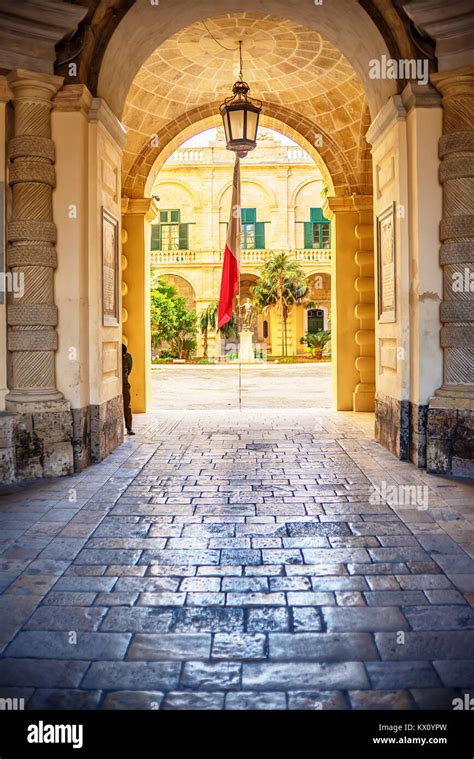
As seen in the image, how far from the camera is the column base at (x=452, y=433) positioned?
6297 mm

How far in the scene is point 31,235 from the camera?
→ 6273 mm

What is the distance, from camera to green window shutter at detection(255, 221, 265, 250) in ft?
124

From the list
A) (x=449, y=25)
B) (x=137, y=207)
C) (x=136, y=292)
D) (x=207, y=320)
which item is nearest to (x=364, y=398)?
(x=136, y=292)

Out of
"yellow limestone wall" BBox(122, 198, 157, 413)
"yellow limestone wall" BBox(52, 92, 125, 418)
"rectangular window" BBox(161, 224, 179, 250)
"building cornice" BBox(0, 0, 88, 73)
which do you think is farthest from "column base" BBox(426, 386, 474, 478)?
"rectangular window" BBox(161, 224, 179, 250)

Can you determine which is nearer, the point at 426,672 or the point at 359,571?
the point at 426,672

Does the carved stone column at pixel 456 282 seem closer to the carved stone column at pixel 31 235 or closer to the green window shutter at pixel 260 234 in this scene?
the carved stone column at pixel 31 235

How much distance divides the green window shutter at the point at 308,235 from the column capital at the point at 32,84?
32.4 m

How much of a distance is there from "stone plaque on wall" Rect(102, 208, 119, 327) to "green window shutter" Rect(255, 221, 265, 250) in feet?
101

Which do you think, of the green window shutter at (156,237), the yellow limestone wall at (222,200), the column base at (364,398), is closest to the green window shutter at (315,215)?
the yellow limestone wall at (222,200)

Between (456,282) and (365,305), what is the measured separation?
483cm

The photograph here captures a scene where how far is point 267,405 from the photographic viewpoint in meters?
12.8
